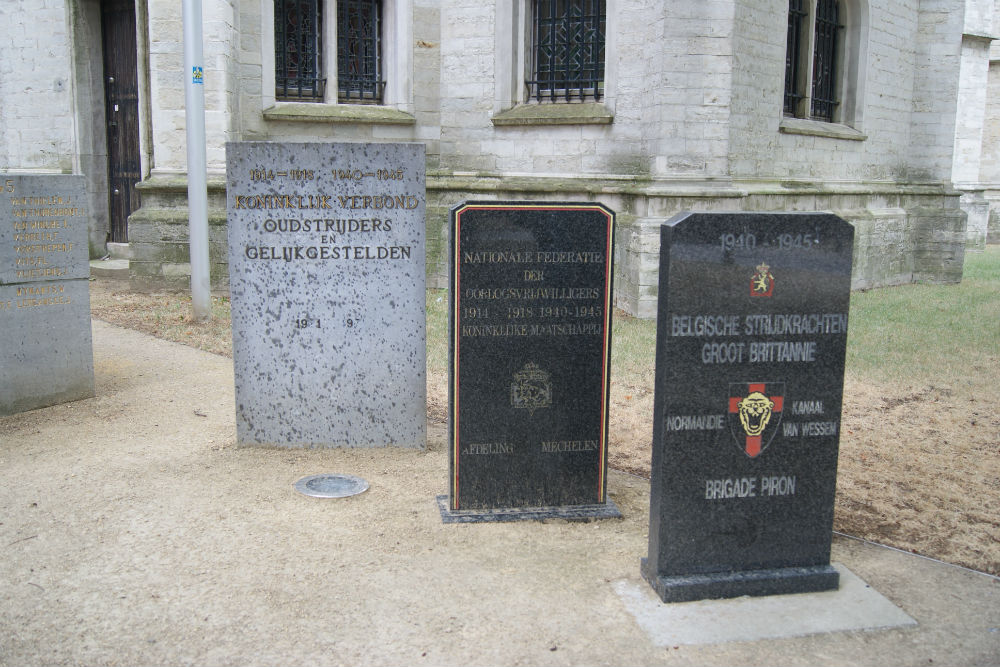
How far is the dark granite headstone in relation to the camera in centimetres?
421

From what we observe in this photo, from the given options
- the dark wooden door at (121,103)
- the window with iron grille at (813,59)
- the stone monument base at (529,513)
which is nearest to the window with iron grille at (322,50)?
the dark wooden door at (121,103)

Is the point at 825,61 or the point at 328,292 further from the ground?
the point at 825,61

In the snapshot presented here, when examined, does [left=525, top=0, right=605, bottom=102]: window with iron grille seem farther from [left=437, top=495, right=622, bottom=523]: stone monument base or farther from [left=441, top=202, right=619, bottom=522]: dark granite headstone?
[left=437, top=495, right=622, bottom=523]: stone monument base

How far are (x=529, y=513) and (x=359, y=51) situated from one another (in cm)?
999

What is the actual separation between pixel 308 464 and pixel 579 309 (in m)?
1.97

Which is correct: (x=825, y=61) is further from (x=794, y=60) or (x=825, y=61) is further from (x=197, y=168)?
(x=197, y=168)

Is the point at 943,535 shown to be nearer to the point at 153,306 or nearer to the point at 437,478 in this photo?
the point at 437,478

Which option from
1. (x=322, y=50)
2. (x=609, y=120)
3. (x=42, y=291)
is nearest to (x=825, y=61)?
(x=609, y=120)

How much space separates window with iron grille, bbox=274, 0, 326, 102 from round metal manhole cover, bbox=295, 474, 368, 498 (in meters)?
8.92

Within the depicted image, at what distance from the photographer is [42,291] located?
6.06 meters

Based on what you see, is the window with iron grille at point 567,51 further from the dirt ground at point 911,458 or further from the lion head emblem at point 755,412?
the lion head emblem at point 755,412

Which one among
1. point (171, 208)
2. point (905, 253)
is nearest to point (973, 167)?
point (905, 253)

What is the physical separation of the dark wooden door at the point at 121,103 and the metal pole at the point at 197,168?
15.8ft

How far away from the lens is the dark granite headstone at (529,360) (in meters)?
4.21
